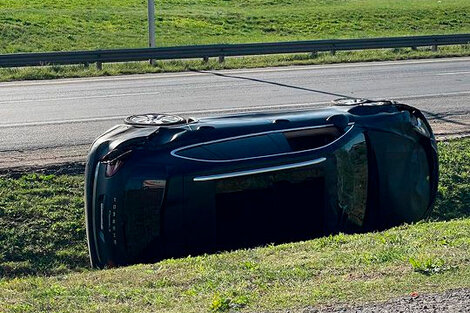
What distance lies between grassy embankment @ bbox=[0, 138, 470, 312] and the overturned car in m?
0.44

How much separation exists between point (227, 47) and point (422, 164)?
1553 cm

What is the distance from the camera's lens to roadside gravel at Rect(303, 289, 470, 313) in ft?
17.8

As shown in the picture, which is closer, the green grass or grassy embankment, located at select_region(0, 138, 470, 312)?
grassy embankment, located at select_region(0, 138, 470, 312)

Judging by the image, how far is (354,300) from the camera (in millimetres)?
5621

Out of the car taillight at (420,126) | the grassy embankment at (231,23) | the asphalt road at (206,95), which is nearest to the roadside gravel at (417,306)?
the car taillight at (420,126)

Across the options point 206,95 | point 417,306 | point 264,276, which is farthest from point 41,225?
point 206,95

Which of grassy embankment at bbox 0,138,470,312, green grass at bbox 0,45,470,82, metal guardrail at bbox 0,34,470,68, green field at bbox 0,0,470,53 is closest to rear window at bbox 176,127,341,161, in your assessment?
grassy embankment at bbox 0,138,470,312

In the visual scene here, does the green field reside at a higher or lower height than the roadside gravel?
lower

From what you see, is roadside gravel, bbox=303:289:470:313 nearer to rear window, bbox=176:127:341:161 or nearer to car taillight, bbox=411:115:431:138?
rear window, bbox=176:127:341:161

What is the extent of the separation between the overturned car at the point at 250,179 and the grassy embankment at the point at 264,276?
0.44m

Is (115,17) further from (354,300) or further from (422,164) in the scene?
(354,300)

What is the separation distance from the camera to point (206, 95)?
59.3ft

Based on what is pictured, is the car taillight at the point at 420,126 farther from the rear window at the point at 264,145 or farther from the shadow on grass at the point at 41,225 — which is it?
the shadow on grass at the point at 41,225

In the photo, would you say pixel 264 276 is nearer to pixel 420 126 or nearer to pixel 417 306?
pixel 417 306
